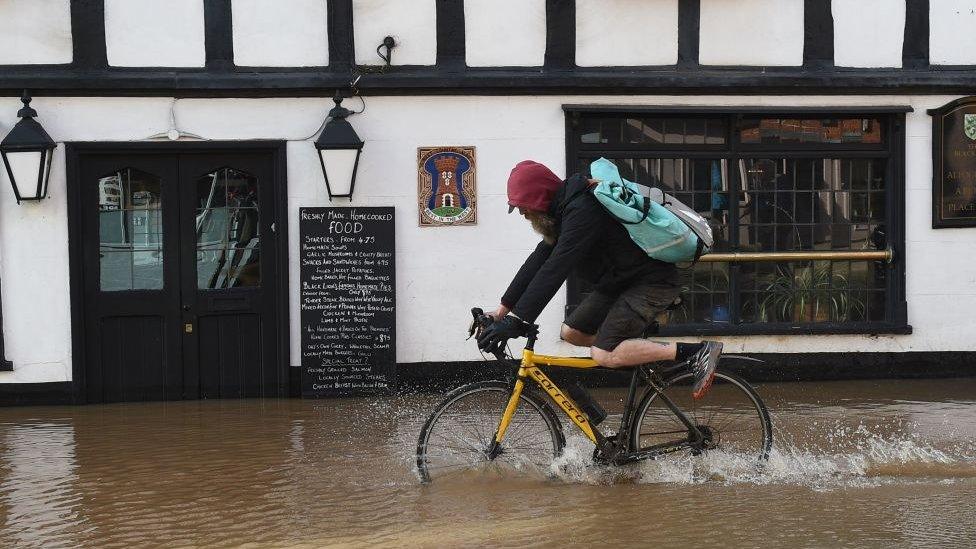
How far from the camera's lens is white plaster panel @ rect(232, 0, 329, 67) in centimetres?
1008

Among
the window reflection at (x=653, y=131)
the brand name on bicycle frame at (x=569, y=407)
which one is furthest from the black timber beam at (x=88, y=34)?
the brand name on bicycle frame at (x=569, y=407)

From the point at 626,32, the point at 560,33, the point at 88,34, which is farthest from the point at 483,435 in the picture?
the point at 88,34

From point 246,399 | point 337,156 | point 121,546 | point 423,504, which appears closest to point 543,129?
point 337,156

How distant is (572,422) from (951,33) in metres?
6.27

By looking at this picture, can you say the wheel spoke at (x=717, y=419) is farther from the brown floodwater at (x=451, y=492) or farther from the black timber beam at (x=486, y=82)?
the black timber beam at (x=486, y=82)

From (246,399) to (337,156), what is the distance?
2.16 meters

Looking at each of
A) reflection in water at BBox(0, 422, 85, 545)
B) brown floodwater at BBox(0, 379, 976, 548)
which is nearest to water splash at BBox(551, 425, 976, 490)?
brown floodwater at BBox(0, 379, 976, 548)

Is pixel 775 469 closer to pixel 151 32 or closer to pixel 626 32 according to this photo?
pixel 626 32

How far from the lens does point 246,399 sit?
1015cm

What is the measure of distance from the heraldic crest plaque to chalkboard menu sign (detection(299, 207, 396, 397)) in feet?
1.10

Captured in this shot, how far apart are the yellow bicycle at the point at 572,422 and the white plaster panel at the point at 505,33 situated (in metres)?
4.56

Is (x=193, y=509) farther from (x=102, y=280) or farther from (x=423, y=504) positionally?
(x=102, y=280)

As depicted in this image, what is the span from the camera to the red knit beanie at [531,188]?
6.10 meters

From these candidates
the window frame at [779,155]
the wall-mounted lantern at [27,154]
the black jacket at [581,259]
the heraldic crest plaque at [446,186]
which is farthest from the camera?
the window frame at [779,155]
